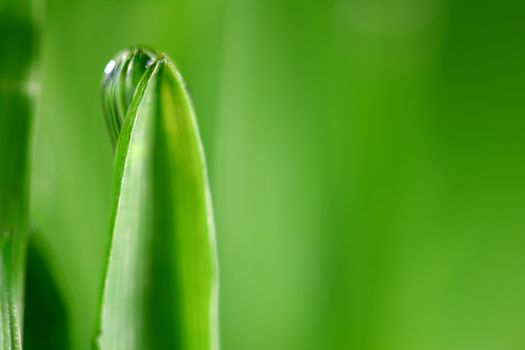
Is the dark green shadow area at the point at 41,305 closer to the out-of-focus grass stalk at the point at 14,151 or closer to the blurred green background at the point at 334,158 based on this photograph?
the out-of-focus grass stalk at the point at 14,151

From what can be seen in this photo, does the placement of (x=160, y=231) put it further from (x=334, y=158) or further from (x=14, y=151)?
(x=334, y=158)

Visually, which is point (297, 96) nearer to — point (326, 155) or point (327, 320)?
point (326, 155)

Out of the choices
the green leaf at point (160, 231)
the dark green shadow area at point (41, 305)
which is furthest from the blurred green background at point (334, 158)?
the green leaf at point (160, 231)

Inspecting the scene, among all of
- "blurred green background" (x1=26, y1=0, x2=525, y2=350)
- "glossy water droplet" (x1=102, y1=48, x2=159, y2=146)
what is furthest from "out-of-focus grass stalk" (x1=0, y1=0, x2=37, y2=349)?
"blurred green background" (x1=26, y1=0, x2=525, y2=350)

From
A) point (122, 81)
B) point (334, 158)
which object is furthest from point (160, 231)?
point (334, 158)

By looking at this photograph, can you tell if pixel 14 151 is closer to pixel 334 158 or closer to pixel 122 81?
pixel 122 81

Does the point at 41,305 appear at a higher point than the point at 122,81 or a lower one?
lower

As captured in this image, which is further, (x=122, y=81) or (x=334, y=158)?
(x=334, y=158)
